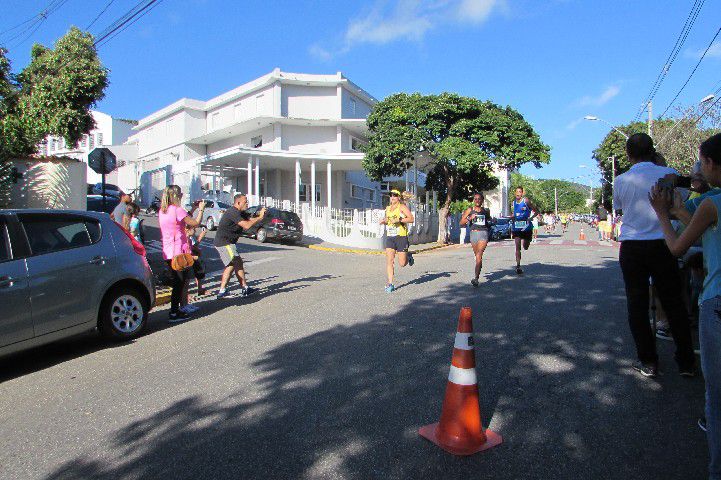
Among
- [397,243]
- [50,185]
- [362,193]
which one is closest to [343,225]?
[50,185]

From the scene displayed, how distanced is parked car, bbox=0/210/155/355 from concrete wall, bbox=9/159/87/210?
6.85 meters

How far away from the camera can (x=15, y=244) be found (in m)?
5.48

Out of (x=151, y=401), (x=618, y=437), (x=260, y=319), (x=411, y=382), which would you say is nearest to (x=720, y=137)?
(x=618, y=437)

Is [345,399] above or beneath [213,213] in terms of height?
beneath

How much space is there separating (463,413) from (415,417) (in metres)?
0.56

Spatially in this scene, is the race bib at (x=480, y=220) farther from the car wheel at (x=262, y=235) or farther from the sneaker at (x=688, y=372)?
the car wheel at (x=262, y=235)

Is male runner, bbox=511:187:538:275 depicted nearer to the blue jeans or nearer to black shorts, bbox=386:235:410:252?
black shorts, bbox=386:235:410:252

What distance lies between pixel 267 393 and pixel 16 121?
17515 mm

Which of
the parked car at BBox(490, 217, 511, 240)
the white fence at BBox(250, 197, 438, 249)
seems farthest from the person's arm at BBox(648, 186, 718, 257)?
the parked car at BBox(490, 217, 511, 240)

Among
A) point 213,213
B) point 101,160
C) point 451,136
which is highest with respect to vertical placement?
point 451,136

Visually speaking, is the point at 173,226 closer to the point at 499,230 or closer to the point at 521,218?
the point at 521,218

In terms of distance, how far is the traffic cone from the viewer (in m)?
3.17

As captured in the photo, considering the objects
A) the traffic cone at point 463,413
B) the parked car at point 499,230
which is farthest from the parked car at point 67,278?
the parked car at point 499,230

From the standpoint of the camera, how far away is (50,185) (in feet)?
41.0
